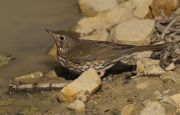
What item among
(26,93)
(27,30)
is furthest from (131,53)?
(27,30)

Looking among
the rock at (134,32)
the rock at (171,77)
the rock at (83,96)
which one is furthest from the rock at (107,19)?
the rock at (83,96)

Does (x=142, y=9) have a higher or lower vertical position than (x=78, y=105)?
higher

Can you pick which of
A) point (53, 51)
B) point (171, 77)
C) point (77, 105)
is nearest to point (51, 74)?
point (53, 51)

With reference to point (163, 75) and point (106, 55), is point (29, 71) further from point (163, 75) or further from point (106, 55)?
point (163, 75)

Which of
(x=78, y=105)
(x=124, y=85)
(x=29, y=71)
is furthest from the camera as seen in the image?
(x=29, y=71)

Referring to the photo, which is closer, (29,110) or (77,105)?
(77,105)

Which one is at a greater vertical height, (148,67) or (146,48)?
(146,48)

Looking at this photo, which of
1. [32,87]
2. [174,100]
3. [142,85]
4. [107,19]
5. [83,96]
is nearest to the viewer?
[174,100]

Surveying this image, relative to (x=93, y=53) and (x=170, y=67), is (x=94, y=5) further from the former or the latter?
(x=170, y=67)
